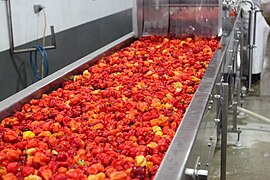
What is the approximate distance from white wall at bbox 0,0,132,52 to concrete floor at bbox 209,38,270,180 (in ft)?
6.74

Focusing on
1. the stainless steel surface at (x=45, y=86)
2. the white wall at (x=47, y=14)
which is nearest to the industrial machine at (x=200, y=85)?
the stainless steel surface at (x=45, y=86)

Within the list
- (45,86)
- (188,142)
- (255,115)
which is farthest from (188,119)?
(255,115)

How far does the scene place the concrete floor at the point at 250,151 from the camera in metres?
3.21

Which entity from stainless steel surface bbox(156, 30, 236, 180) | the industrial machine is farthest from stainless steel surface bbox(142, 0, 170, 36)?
stainless steel surface bbox(156, 30, 236, 180)

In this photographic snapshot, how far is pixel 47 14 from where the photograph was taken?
4070mm

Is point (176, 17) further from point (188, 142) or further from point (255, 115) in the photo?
point (188, 142)

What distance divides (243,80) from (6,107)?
3.94 m

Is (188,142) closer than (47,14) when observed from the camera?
Yes

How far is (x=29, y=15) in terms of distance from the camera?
149 inches

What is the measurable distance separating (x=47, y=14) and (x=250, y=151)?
7.79ft

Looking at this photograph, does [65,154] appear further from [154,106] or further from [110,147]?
[154,106]

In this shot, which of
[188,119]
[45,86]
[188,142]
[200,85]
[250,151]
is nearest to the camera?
[188,142]

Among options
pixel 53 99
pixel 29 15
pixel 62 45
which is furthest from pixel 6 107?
pixel 62 45

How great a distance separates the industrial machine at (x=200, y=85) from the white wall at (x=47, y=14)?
0.82m
